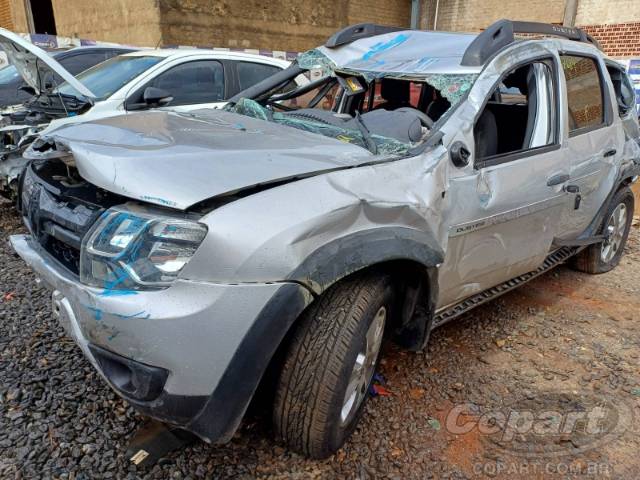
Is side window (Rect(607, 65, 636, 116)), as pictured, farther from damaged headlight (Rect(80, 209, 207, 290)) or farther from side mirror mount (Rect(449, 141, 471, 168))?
damaged headlight (Rect(80, 209, 207, 290))

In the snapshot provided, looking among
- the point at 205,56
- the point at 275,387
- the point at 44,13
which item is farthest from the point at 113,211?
the point at 44,13

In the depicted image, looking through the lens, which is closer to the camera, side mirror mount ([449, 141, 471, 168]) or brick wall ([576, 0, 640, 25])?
side mirror mount ([449, 141, 471, 168])

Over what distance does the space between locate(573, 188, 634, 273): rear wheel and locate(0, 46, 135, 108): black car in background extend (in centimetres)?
633

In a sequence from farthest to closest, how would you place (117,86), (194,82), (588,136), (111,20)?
(111,20) → (194,82) → (117,86) → (588,136)

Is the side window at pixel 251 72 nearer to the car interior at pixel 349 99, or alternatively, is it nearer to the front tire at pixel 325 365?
the car interior at pixel 349 99

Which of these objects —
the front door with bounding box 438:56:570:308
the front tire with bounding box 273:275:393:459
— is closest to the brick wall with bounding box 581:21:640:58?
the front door with bounding box 438:56:570:308

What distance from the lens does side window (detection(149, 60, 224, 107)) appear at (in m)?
5.33

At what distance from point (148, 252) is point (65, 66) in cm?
606

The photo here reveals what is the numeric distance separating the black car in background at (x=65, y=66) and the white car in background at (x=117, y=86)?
1.05 meters

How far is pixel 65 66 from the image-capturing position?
658 cm

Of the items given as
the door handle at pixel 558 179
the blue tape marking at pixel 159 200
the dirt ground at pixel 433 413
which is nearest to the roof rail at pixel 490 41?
the door handle at pixel 558 179

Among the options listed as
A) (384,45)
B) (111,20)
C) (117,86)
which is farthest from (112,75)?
(111,20)

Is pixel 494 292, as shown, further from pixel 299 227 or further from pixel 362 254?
pixel 299 227

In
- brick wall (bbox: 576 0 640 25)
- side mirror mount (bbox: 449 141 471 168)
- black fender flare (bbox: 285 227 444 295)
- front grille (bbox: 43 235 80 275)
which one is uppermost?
brick wall (bbox: 576 0 640 25)
